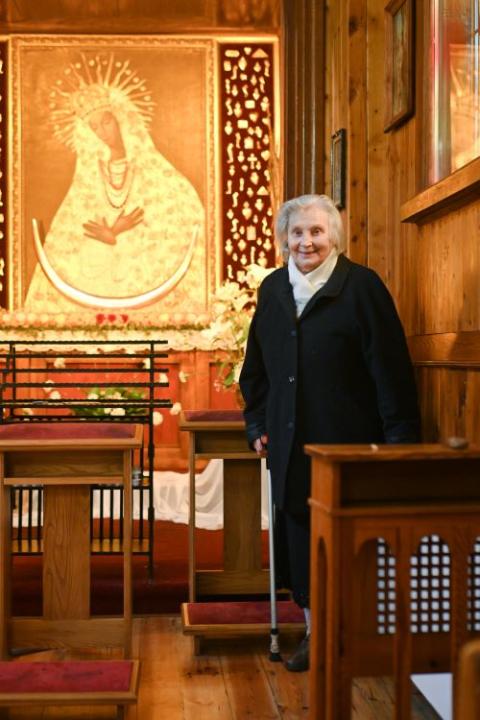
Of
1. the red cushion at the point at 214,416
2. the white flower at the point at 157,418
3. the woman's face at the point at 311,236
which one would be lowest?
the white flower at the point at 157,418

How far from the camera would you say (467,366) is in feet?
10.7

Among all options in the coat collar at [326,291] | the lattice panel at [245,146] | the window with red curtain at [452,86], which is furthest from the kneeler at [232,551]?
the lattice panel at [245,146]

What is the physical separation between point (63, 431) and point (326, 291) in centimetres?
102

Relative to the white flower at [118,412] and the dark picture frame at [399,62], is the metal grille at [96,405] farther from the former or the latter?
the dark picture frame at [399,62]

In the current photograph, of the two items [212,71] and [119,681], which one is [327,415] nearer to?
[119,681]

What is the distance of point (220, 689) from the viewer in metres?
3.46

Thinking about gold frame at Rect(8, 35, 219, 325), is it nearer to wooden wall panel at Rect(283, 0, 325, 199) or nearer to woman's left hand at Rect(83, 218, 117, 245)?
woman's left hand at Rect(83, 218, 117, 245)

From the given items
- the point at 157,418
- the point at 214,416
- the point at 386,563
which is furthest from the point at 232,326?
the point at 386,563

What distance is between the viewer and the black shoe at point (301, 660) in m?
3.64

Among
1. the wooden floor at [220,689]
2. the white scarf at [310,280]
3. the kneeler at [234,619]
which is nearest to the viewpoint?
the wooden floor at [220,689]

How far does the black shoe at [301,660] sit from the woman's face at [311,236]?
1283 millimetres

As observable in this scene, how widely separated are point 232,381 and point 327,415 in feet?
4.64

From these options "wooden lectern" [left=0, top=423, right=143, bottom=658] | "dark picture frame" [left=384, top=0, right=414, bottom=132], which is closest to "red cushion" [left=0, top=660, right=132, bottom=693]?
"wooden lectern" [left=0, top=423, right=143, bottom=658]

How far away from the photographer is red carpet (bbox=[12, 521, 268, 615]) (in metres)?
4.42
